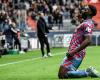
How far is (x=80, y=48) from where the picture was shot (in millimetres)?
13164

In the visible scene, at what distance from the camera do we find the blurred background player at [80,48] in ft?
43.5

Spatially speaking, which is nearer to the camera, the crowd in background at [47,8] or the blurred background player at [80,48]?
the blurred background player at [80,48]

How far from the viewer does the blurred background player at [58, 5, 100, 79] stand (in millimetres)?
13266

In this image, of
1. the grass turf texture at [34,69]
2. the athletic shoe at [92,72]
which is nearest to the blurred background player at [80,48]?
the athletic shoe at [92,72]

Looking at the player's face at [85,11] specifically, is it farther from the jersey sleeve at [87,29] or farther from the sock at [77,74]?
the sock at [77,74]

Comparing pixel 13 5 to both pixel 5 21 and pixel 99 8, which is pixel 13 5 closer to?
pixel 99 8

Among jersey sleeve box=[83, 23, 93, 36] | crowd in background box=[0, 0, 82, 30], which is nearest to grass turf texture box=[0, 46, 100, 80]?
jersey sleeve box=[83, 23, 93, 36]

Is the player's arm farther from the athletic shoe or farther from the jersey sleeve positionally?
the athletic shoe

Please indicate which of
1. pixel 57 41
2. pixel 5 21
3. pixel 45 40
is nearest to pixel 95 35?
pixel 57 41

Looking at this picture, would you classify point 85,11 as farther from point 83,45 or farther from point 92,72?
A: point 92,72

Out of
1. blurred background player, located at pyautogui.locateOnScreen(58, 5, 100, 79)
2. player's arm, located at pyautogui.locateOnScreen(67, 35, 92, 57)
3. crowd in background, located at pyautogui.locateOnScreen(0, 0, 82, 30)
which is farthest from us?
crowd in background, located at pyautogui.locateOnScreen(0, 0, 82, 30)

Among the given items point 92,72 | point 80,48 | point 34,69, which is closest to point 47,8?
point 34,69

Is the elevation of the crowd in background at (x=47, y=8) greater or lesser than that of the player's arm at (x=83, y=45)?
lesser

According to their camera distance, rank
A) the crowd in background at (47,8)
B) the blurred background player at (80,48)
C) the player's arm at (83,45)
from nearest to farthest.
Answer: the player's arm at (83,45), the blurred background player at (80,48), the crowd in background at (47,8)
